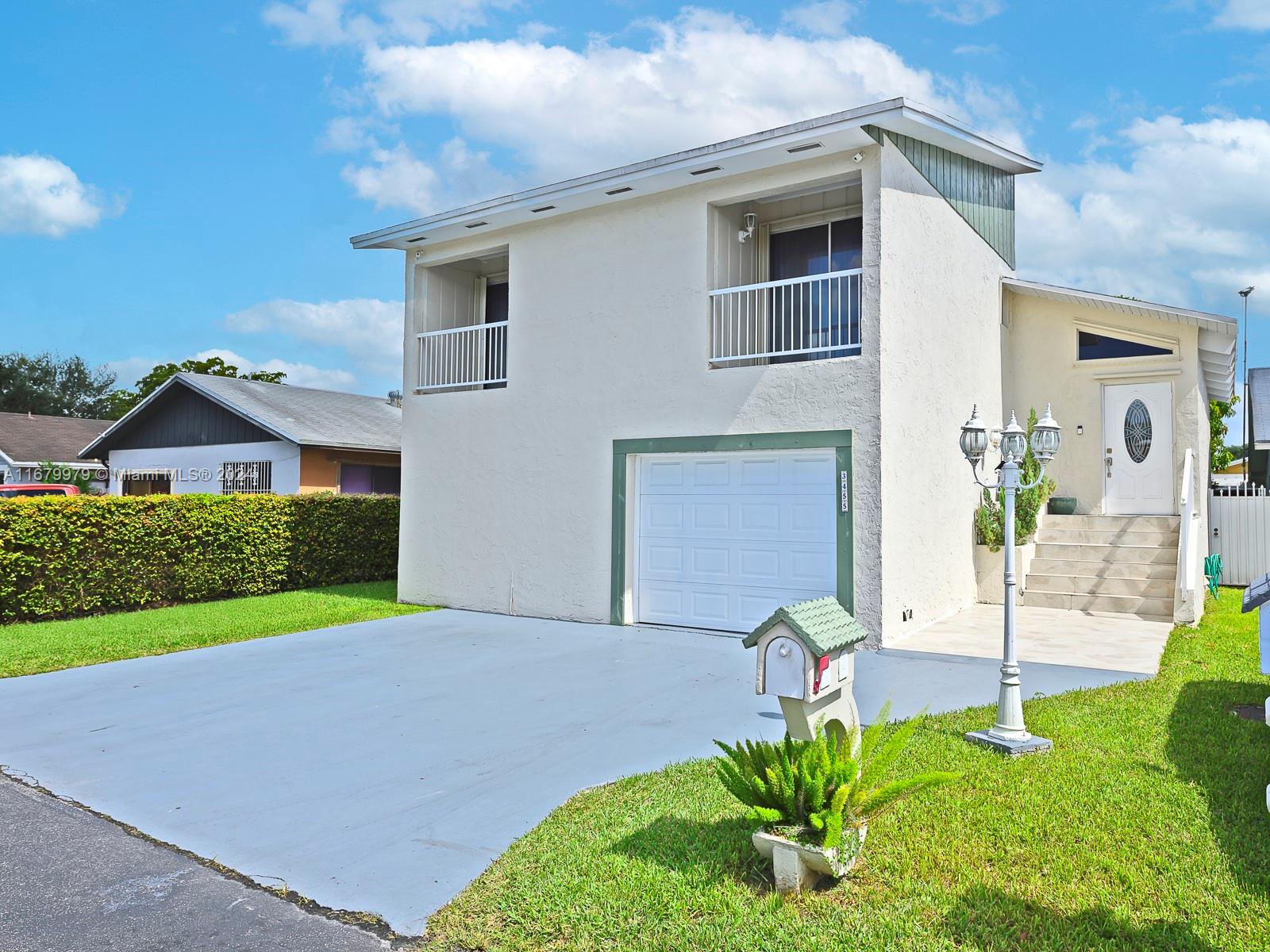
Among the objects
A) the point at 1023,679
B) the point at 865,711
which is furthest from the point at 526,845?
the point at 1023,679

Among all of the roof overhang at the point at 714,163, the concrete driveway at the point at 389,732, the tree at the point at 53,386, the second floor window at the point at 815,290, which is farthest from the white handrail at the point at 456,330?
the tree at the point at 53,386

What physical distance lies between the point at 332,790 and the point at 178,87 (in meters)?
13.6

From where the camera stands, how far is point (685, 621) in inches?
394

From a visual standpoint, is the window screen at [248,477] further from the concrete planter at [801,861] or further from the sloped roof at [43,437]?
the concrete planter at [801,861]

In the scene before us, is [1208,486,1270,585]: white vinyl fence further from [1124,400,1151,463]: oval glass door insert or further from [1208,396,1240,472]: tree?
[1208,396,1240,472]: tree

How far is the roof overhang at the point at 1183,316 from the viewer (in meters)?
11.0

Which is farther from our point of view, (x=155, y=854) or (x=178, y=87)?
(x=178, y=87)

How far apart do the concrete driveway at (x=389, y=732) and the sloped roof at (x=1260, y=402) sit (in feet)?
40.2

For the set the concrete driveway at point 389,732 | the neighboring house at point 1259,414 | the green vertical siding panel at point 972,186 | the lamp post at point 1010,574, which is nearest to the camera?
the concrete driveway at point 389,732

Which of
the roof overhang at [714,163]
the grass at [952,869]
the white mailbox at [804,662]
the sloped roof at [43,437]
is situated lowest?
the grass at [952,869]

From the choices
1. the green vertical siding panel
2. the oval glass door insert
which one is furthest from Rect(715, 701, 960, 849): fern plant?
the oval glass door insert

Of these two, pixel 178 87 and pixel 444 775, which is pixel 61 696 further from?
pixel 178 87

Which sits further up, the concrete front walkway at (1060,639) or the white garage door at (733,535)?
the white garage door at (733,535)

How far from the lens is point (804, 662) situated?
343 cm
